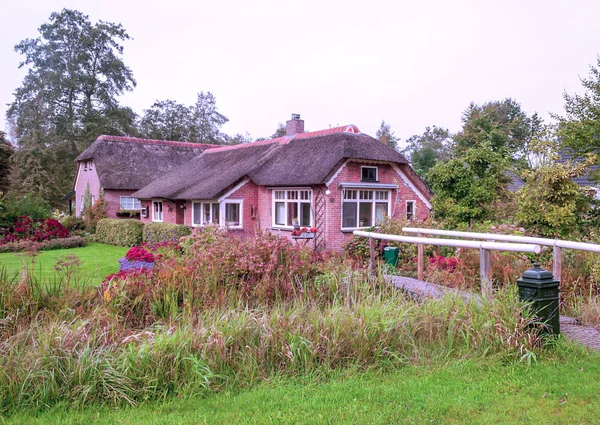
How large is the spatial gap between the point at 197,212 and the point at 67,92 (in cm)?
2568

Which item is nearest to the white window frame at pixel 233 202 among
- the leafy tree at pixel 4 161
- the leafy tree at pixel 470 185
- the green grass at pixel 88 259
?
the green grass at pixel 88 259

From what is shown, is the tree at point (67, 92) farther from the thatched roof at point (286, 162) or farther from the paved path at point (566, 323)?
the paved path at point (566, 323)

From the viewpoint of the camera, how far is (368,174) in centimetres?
1827

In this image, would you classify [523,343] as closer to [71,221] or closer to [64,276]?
[64,276]

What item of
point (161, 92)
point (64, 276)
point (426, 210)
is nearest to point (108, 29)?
point (161, 92)

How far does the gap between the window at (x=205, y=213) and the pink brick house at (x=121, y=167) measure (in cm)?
992

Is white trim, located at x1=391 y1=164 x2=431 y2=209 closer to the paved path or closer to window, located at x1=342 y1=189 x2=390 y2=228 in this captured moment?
window, located at x1=342 y1=189 x2=390 y2=228

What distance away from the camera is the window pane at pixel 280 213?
18.6m

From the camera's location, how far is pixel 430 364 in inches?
178

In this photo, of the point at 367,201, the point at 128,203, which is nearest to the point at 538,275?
the point at 367,201

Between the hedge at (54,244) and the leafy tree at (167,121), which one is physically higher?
the leafy tree at (167,121)

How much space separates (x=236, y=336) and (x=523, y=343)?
2806 millimetres

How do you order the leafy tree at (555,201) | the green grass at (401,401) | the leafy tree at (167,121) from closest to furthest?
the green grass at (401,401) < the leafy tree at (555,201) < the leafy tree at (167,121)

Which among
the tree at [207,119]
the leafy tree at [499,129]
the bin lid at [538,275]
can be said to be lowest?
the bin lid at [538,275]
